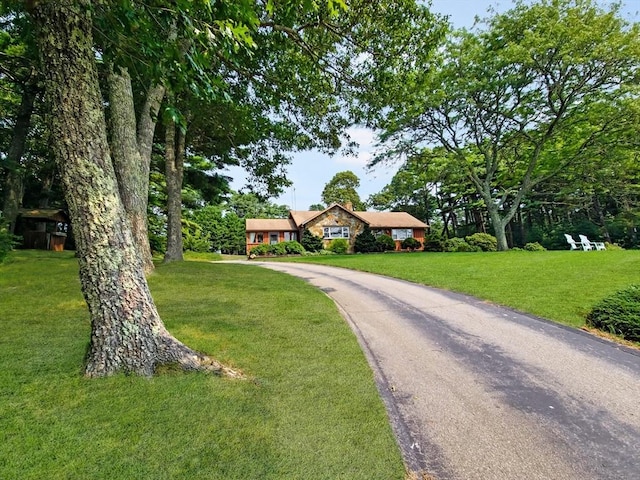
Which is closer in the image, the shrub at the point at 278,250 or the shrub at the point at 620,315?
the shrub at the point at 620,315

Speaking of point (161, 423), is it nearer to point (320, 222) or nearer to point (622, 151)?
point (622, 151)

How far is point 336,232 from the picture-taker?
30781mm

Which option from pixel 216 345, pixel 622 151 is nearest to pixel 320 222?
pixel 622 151

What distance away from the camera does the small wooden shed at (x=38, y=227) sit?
17.7 meters

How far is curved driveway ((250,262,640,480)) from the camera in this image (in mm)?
2422

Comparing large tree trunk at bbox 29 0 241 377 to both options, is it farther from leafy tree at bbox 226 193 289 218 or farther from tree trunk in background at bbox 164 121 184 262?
leafy tree at bbox 226 193 289 218

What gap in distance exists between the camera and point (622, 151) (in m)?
18.7

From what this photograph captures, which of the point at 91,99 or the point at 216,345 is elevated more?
the point at 91,99

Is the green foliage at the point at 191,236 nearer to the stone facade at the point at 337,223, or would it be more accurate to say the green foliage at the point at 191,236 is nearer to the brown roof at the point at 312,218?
the brown roof at the point at 312,218

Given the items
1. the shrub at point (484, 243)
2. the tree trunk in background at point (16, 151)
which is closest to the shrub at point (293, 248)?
the shrub at point (484, 243)

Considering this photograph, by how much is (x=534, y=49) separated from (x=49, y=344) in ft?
71.7

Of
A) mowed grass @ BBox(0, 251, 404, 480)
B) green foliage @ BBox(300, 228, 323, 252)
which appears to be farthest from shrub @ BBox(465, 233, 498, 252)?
mowed grass @ BBox(0, 251, 404, 480)

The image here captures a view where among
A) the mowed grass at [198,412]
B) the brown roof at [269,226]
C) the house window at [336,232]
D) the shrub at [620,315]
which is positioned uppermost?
the brown roof at [269,226]

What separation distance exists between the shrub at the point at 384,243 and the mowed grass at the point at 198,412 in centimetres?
2520
